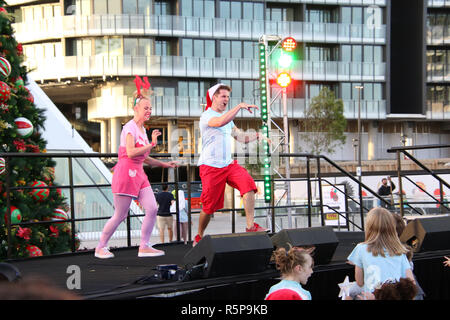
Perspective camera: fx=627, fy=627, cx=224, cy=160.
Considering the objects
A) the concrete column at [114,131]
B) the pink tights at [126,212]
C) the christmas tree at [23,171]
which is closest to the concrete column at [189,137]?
the concrete column at [114,131]

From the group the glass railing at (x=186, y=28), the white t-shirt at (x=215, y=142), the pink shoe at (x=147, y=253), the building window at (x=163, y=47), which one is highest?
the glass railing at (x=186, y=28)

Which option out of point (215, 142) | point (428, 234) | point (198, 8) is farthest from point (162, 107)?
point (428, 234)

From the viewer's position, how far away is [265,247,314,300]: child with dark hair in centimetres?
375

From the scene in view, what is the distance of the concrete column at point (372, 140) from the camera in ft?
161

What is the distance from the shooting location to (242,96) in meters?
45.2

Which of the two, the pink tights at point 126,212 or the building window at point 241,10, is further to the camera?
the building window at point 241,10

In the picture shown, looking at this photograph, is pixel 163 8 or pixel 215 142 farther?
pixel 163 8

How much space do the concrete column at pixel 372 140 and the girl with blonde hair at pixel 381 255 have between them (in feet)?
150

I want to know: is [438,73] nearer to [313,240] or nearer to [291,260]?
[313,240]

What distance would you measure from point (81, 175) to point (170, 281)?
13.0 meters

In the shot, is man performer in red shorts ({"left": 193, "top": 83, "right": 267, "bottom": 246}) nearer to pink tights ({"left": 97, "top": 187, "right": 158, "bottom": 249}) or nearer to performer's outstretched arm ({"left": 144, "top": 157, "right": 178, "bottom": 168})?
performer's outstretched arm ({"left": 144, "top": 157, "right": 178, "bottom": 168})

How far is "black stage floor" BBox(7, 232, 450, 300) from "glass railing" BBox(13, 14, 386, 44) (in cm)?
3720

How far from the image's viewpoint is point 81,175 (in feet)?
56.5

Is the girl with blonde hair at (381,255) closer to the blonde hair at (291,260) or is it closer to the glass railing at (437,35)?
the blonde hair at (291,260)
